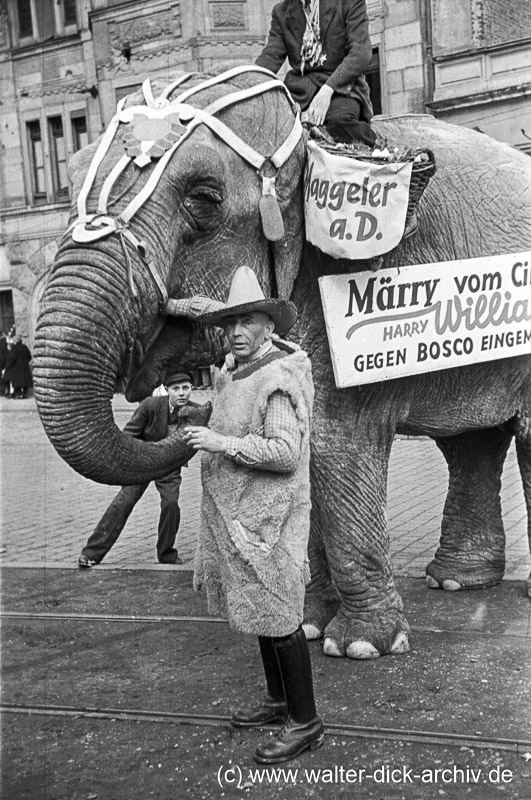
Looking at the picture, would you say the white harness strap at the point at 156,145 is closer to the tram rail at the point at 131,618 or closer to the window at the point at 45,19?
the tram rail at the point at 131,618

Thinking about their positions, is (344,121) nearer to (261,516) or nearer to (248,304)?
(248,304)

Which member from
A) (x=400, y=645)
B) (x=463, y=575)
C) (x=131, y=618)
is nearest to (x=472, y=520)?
(x=463, y=575)

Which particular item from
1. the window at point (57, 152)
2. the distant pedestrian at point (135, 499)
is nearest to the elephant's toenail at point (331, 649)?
the distant pedestrian at point (135, 499)

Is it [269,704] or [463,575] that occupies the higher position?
[269,704]

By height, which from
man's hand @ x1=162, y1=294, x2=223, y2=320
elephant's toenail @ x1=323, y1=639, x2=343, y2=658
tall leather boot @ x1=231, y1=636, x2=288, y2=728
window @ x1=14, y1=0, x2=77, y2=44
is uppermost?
window @ x1=14, y1=0, x2=77, y2=44

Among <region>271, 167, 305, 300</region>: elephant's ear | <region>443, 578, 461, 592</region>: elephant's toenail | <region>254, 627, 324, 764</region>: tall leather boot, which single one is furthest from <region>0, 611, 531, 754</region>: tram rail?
<region>271, 167, 305, 300</region>: elephant's ear

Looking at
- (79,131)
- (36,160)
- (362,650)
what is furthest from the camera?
(36,160)

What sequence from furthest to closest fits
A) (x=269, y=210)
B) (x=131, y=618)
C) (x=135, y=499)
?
(x=135, y=499)
(x=131, y=618)
(x=269, y=210)

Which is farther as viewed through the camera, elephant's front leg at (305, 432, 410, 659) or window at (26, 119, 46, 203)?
window at (26, 119, 46, 203)

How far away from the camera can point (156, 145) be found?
11.1ft

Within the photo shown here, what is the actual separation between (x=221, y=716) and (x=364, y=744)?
0.52 metres

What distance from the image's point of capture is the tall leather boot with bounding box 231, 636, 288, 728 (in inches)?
132

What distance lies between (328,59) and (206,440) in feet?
6.09

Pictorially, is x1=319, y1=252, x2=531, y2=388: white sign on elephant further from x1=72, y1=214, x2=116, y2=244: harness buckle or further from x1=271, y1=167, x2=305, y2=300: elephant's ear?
x1=72, y1=214, x2=116, y2=244: harness buckle
